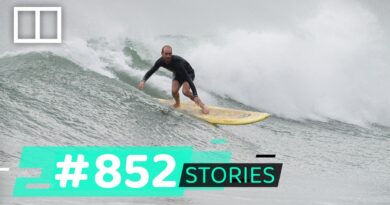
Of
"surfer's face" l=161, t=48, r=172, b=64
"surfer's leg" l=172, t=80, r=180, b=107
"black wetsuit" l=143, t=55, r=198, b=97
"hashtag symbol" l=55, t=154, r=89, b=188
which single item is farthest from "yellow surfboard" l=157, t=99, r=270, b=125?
"hashtag symbol" l=55, t=154, r=89, b=188

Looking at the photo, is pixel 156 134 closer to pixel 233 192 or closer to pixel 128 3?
pixel 233 192

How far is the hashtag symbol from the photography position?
9.75ft

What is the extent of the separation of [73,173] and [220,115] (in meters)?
1.85

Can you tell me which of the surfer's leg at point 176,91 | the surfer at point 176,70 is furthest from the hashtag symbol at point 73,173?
the surfer's leg at point 176,91

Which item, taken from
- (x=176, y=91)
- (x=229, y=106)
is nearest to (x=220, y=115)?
(x=176, y=91)

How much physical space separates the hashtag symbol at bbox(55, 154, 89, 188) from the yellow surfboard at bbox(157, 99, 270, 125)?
1.39 meters

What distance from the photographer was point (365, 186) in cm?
351

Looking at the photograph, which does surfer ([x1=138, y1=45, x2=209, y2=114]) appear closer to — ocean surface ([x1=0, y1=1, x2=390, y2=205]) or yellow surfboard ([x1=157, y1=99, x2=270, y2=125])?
yellow surfboard ([x1=157, y1=99, x2=270, y2=125])

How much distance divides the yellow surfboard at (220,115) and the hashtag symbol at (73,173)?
54.6 inches

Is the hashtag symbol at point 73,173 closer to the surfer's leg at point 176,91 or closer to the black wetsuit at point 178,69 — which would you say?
the black wetsuit at point 178,69

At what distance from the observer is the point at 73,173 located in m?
3.27

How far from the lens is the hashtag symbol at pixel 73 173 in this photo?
9.75 ft

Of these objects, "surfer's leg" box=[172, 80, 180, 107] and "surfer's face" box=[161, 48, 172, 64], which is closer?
"surfer's face" box=[161, 48, 172, 64]

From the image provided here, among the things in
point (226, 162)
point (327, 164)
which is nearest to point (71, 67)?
point (226, 162)
